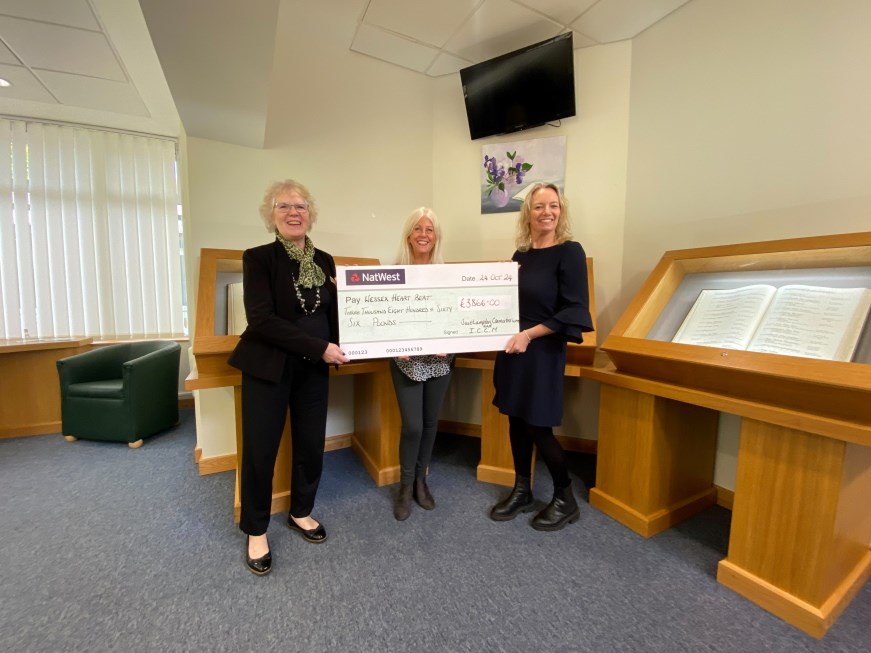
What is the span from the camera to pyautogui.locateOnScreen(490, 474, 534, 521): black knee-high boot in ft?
6.31

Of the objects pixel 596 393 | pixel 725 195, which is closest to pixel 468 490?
pixel 596 393

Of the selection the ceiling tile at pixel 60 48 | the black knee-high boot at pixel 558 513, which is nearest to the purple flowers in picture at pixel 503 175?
the black knee-high boot at pixel 558 513

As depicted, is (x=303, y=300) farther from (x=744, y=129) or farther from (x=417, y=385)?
(x=744, y=129)

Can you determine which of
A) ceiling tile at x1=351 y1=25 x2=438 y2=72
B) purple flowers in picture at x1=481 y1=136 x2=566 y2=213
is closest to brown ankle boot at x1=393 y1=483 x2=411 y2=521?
purple flowers in picture at x1=481 y1=136 x2=566 y2=213

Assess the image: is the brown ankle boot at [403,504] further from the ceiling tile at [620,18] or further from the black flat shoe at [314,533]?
the ceiling tile at [620,18]

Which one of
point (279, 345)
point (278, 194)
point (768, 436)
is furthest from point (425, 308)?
point (768, 436)

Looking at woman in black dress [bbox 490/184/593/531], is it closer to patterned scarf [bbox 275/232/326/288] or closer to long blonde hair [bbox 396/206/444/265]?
long blonde hair [bbox 396/206/444/265]

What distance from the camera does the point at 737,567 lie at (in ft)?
4.84

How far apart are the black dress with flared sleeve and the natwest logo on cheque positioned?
582mm

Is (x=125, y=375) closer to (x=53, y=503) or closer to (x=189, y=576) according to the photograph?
(x=53, y=503)

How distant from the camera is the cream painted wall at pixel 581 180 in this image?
8.27ft

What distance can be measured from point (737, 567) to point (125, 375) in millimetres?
3977

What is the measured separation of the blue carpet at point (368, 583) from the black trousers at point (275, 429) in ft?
1.01

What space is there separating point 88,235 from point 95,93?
1.35 metres
